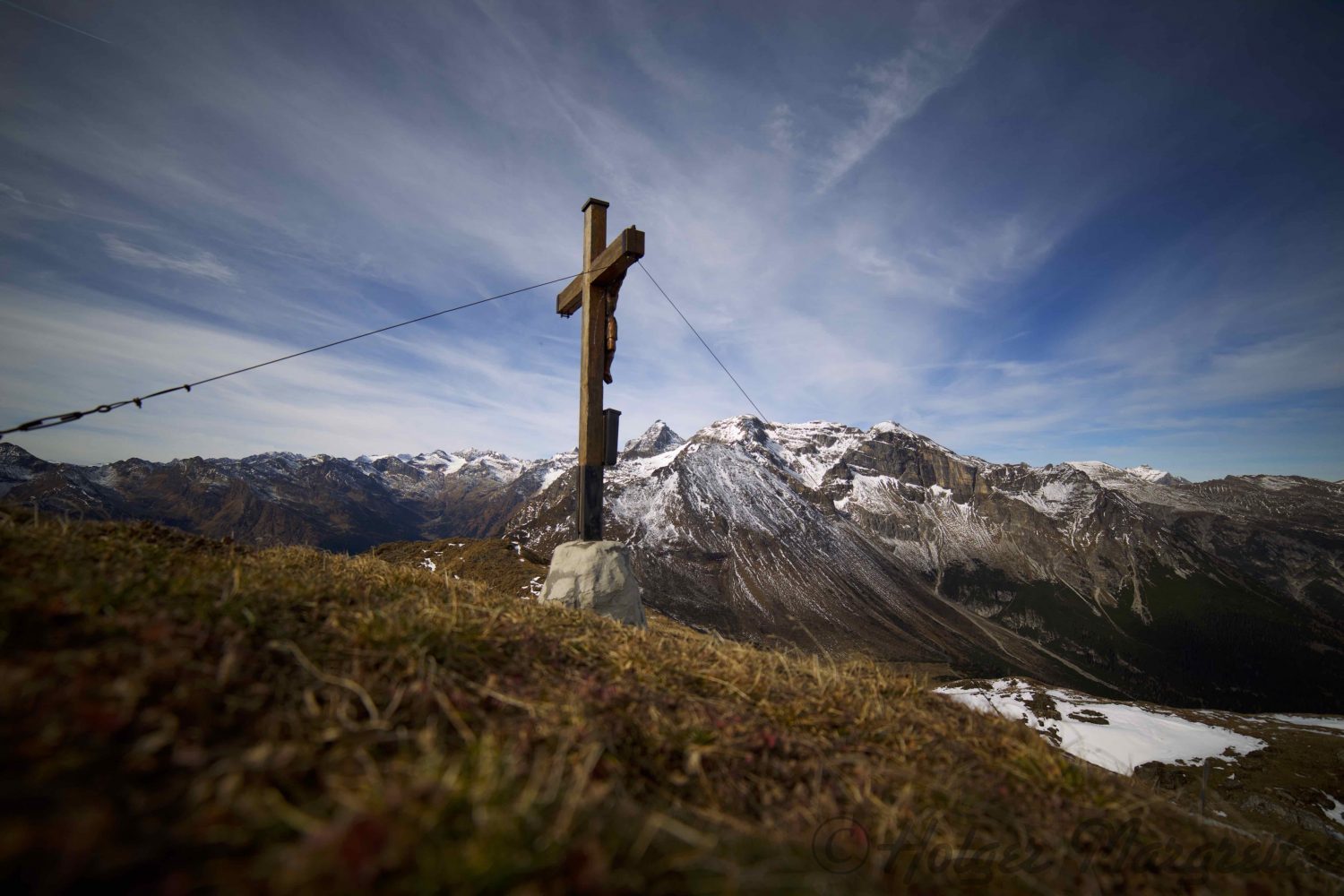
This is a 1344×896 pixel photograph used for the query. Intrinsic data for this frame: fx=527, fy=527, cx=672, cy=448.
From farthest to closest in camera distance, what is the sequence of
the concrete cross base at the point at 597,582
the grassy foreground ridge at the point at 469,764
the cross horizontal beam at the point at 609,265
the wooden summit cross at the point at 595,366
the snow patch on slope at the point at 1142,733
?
the snow patch on slope at the point at 1142,733 → the wooden summit cross at the point at 595,366 → the cross horizontal beam at the point at 609,265 → the concrete cross base at the point at 597,582 → the grassy foreground ridge at the point at 469,764

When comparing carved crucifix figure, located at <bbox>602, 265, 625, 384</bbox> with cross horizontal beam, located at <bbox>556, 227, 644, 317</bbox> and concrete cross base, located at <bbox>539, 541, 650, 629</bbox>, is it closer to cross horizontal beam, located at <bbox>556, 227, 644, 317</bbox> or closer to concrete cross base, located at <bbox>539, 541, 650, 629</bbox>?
cross horizontal beam, located at <bbox>556, 227, 644, 317</bbox>

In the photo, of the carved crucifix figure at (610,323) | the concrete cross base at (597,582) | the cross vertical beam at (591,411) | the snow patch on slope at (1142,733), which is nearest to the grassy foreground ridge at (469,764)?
the concrete cross base at (597,582)

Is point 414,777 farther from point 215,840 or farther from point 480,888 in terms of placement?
point 480,888

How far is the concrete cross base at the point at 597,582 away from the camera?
26.8 feet

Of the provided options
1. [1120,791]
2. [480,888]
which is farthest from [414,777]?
[1120,791]

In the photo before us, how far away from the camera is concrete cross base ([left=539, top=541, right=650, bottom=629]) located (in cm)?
816

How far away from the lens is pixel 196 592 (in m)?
3.35

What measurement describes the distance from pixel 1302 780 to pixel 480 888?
3749 inches

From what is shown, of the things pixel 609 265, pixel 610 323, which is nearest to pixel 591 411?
pixel 610 323

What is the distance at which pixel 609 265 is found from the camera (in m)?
9.69

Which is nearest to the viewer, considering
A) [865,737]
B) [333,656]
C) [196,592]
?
[333,656]

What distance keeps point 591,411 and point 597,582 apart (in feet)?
10.5

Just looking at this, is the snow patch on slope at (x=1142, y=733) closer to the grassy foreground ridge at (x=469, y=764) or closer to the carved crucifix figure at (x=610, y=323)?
the carved crucifix figure at (x=610, y=323)

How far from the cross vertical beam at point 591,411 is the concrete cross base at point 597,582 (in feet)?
2.80
